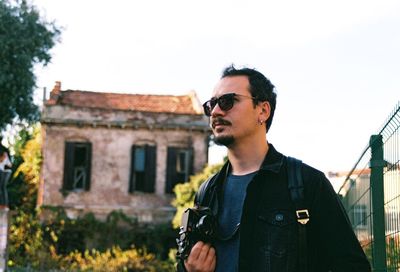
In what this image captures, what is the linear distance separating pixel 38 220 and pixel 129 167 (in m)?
4.19

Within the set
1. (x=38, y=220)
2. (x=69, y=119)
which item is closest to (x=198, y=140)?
(x=69, y=119)

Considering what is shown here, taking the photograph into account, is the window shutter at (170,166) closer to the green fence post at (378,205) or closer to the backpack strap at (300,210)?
the green fence post at (378,205)

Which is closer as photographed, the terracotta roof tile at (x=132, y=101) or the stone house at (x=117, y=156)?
the stone house at (x=117, y=156)

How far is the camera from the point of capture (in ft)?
9.75

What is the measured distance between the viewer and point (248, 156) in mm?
3164

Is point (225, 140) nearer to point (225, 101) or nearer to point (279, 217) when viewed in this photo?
point (225, 101)

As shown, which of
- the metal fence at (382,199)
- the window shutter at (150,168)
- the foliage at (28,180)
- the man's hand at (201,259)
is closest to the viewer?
the man's hand at (201,259)

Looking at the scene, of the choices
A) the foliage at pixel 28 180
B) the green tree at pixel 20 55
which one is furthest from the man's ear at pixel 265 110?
the foliage at pixel 28 180

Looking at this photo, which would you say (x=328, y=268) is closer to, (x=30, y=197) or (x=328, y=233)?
(x=328, y=233)

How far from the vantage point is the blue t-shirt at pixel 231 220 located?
2.94 metres

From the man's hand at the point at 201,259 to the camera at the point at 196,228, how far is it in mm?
41

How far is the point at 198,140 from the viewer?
27.3 m

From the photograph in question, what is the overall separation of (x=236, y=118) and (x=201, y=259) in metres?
0.69

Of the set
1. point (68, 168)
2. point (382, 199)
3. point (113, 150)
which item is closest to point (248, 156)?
point (382, 199)
